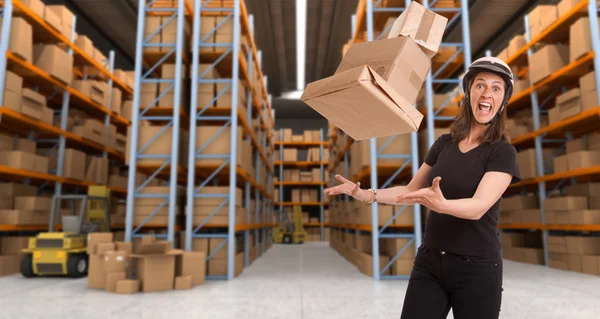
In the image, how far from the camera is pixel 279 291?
Result: 525cm

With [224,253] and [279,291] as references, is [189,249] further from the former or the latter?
[279,291]

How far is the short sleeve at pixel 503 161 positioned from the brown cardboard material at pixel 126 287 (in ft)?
15.9

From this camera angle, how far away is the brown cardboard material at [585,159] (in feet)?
21.7

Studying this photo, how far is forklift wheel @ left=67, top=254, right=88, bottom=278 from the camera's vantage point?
6.39 metres

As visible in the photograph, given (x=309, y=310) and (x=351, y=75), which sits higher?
(x=351, y=75)

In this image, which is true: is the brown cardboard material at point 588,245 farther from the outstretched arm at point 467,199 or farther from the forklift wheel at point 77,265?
the forklift wheel at point 77,265

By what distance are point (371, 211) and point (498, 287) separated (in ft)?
16.7

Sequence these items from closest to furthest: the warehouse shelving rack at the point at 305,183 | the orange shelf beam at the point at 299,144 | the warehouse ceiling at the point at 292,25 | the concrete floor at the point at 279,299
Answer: the concrete floor at the point at 279,299, the warehouse ceiling at the point at 292,25, the warehouse shelving rack at the point at 305,183, the orange shelf beam at the point at 299,144

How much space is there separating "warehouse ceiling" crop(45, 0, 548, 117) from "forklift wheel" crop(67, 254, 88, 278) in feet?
24.3

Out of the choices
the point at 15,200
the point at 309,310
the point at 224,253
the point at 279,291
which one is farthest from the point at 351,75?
the point at 15,200

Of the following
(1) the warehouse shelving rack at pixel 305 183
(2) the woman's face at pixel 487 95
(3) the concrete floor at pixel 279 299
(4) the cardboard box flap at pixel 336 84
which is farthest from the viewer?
(1) the warehouse shelving rack at pixel 305 183

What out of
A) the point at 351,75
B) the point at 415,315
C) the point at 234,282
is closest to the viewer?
the point at 351,75

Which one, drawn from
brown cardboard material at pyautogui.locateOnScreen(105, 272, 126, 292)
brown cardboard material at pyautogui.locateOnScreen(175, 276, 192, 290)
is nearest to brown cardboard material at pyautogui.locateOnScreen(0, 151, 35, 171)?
brown cardboard material at pyautogui.locateOnScreen(105, 272, 126, 292)

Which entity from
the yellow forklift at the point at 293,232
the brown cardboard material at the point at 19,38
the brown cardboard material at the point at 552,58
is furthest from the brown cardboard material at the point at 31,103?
the yellow forklift at the point at 293,232
